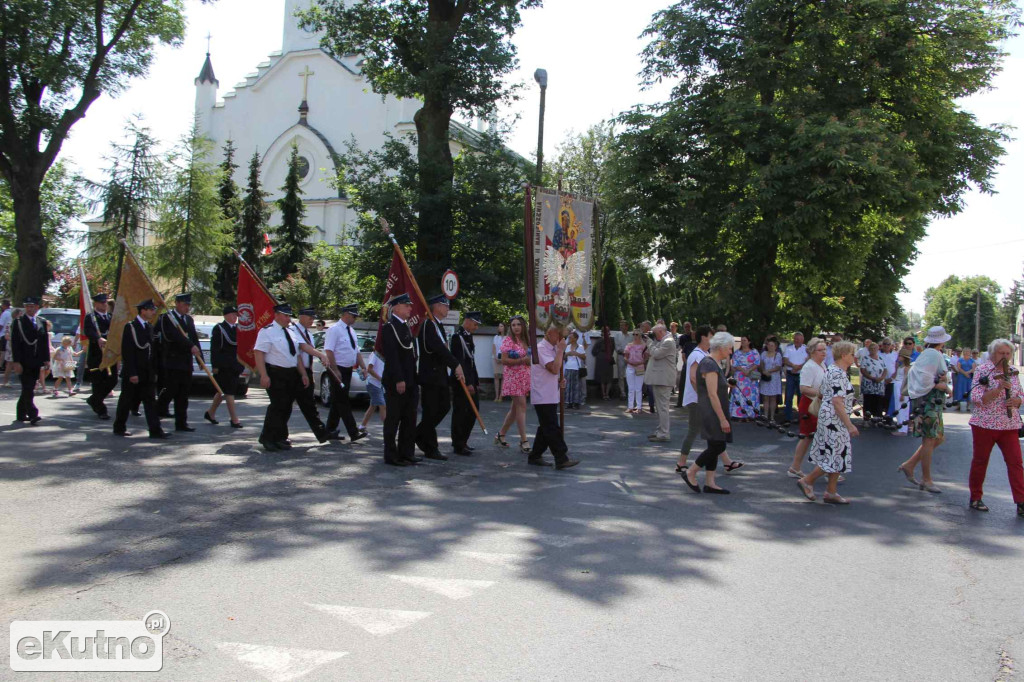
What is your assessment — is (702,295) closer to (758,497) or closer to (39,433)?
(758,497)

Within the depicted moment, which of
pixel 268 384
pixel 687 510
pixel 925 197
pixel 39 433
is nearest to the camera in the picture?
pixel 687 510

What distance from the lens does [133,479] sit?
8.05 m

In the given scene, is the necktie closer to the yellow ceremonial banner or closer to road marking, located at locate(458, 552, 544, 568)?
the yellow ceremonial banner

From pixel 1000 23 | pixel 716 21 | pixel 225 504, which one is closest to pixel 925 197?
pixel 1000 23

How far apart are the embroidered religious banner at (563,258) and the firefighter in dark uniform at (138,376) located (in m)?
5.18

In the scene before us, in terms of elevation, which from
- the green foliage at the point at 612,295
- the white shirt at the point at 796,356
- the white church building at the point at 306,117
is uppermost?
the white church building at the point at 306,117

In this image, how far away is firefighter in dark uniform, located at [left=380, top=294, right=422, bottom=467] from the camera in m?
9.41

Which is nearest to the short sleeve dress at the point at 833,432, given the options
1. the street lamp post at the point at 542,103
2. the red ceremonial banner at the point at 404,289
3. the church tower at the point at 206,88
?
the red ceremonial banner at the point at 404,289

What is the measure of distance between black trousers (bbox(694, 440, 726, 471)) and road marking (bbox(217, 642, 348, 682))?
522 centimetres

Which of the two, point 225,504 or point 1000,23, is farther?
point 1000,23

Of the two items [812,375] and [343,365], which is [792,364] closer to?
[812,375]

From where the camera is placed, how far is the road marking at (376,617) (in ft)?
14.4

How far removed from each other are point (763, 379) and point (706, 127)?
26.4 feet

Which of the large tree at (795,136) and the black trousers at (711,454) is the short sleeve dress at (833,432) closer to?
the black trousers at (711,454)
